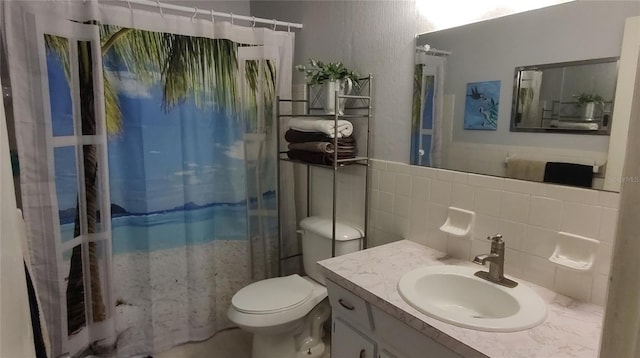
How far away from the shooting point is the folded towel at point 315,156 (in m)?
1.85

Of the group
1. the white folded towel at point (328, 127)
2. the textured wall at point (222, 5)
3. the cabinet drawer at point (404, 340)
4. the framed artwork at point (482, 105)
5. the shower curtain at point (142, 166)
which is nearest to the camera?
the cabinet drawer at point (404, 340)

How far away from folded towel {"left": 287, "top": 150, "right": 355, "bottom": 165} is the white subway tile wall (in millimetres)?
179

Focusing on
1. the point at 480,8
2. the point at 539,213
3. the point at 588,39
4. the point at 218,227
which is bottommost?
the point at 218,227

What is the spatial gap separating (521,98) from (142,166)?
5.76ft

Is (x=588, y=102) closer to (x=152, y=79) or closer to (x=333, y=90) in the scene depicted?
(x=333, y=90)

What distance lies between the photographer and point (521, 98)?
1.30 metres

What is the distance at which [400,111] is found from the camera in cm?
→ 173

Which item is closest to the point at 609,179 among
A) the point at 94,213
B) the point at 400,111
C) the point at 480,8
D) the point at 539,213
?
the point at 539,213

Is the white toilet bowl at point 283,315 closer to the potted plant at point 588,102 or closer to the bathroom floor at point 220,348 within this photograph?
the bathroom floor at point 220,348

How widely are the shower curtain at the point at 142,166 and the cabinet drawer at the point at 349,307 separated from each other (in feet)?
3.27

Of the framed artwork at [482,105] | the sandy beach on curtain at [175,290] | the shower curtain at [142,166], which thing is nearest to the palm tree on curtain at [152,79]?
the shower curtain at [142,166]

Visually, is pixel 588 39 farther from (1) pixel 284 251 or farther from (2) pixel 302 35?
(1) pixel 284 251

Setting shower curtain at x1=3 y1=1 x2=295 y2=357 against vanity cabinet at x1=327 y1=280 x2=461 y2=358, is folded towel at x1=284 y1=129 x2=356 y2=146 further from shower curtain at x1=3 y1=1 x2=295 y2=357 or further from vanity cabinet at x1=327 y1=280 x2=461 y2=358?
vanity cabinet at x1=327 y1=280 x2=461 y2=358

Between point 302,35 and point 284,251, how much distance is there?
1.37 metres
